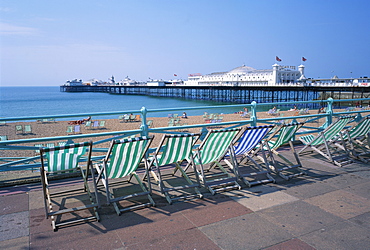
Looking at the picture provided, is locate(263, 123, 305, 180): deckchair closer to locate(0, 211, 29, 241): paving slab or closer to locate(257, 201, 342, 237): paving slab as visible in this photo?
locate(257, 201, 342, 237): paving slab

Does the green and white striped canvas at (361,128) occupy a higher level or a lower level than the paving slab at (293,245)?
higher

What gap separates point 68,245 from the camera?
2.87 metres

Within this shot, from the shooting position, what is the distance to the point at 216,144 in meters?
4.39

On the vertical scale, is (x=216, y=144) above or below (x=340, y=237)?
above

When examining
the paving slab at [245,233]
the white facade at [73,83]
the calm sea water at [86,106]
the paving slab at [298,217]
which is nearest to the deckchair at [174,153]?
the paving slab at [245,233]

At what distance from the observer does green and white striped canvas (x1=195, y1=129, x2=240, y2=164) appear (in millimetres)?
4297

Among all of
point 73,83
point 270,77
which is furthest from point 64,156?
point 73,83

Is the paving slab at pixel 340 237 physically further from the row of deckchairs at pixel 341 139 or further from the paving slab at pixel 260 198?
the row of deckchairs at pixel 341 139

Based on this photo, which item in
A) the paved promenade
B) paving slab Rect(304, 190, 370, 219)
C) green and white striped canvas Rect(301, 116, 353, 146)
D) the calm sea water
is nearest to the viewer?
the paved promenade

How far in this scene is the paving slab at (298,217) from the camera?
3.19m

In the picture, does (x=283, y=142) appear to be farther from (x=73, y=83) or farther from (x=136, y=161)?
(x=73, y=83)

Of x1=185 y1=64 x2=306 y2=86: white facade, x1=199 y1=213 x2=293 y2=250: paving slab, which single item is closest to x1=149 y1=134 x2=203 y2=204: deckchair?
x1=199 y1=213 x2=293 y2=250: paving slab

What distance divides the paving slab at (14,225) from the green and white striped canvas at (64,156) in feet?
2.10

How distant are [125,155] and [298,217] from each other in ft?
7.13
